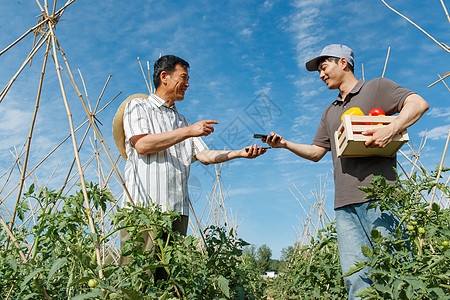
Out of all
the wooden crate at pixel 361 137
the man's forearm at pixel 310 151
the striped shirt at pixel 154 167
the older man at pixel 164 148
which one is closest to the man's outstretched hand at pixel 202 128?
the older man at pixel 164 148

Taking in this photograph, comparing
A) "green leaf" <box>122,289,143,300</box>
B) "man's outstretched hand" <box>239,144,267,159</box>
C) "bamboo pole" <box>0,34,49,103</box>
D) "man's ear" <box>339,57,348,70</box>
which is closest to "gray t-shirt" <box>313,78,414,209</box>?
"man's ear" <box>339,57,348,70</box>

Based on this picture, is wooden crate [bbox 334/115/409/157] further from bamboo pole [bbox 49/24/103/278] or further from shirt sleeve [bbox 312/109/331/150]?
bamboo pole [bbox 49/24/103/278]

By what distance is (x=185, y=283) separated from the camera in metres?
1.70

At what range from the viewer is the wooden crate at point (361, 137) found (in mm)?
1565

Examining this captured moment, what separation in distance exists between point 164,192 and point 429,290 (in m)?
1.22

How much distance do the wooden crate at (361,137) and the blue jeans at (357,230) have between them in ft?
0.81

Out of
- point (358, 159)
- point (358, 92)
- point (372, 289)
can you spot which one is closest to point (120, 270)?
point (372, 289)

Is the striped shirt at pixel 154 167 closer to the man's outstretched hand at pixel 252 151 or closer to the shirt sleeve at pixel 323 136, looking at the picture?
the man's outstretched hand at pixel 252 151

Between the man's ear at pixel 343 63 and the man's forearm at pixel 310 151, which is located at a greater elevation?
the man's ear at pixel 343 63

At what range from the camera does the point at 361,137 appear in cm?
156

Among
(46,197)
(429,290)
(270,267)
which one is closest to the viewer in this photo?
(429,290)

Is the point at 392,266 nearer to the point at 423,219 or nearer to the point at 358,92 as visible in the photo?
the point at 423,219

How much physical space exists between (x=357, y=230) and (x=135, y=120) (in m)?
1.25

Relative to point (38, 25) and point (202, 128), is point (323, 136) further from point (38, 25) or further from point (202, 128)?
point (38, 25)
